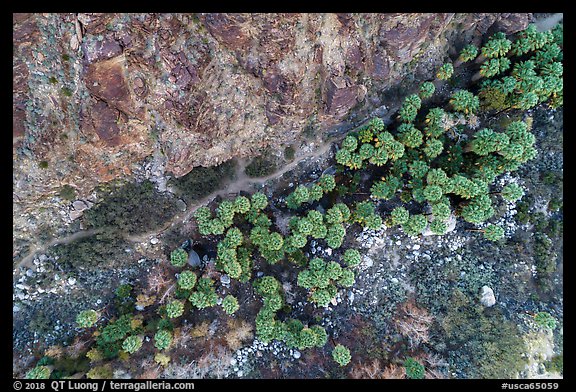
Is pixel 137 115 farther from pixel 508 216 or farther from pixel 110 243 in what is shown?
pixel 508 216

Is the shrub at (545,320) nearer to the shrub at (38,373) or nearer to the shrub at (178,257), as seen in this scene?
the shrub at (178,257)

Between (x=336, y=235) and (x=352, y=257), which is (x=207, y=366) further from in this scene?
(x=336, y=235)

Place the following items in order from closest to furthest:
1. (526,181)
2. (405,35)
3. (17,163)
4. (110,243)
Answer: (17,163)
(405,35)
(110,243)
(526,181)

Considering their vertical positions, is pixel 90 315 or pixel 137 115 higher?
pixel 137 115

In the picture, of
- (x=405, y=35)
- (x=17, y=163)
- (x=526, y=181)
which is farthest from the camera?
(x=526, y=181)

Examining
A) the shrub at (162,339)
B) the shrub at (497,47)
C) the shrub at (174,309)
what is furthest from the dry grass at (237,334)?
the shrub at (497,47)

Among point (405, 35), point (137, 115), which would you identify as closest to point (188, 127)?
point (137, 115)

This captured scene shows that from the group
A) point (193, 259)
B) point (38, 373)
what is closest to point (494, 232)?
point (193, 259)
